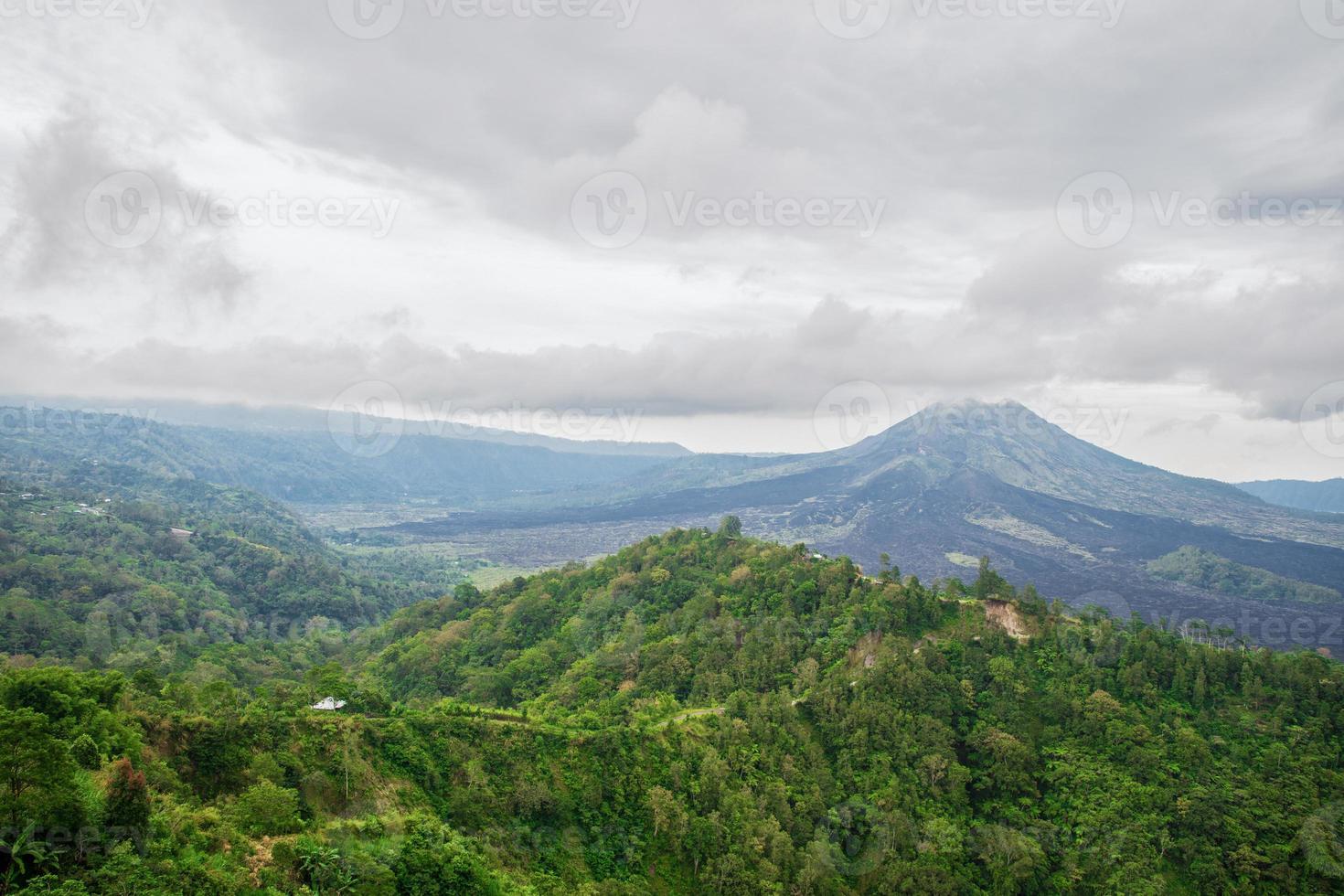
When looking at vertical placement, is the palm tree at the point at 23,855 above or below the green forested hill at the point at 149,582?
above

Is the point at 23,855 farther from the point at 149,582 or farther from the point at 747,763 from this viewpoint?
the point at 149,582

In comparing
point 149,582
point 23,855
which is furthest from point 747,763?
point 149,582

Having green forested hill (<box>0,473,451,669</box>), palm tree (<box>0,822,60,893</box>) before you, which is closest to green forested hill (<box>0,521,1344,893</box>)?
palm tree (<box>0,822,60,893</box>)

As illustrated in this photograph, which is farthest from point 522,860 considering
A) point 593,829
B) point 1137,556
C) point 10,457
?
point 10,457

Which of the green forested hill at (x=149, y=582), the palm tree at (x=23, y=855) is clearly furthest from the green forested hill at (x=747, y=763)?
the green forested hill at (x=149, y=582)

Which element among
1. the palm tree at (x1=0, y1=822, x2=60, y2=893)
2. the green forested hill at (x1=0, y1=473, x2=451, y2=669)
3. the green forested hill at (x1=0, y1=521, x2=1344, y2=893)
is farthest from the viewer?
the green forested hill at (x1=0, y1=473, x2=451, y2=669)

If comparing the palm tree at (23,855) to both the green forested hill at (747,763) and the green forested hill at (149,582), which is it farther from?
the green forested hill at (149,582)

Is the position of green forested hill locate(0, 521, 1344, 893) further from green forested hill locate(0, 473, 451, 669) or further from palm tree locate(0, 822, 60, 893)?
green forested hill locate(0, 473, 451, 669)

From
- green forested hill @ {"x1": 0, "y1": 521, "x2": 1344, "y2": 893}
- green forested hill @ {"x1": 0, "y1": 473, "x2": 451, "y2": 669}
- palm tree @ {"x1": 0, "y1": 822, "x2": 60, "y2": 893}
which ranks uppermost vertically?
palm tree @ {"x1": 0, "y1": 822, "x2": 60, "y2": 893}

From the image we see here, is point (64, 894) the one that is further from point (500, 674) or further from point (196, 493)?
point (196, 493)
